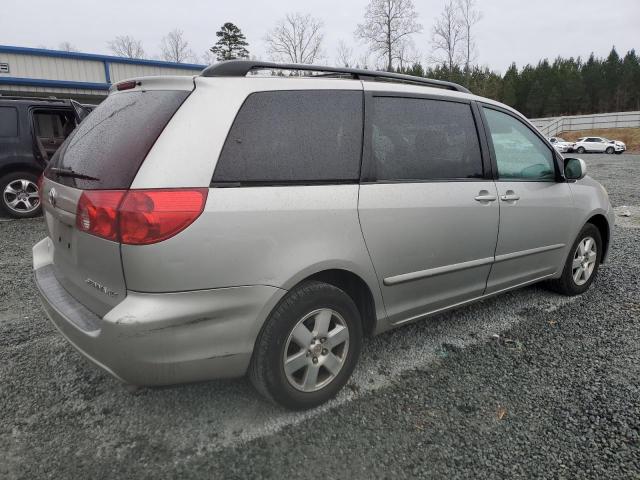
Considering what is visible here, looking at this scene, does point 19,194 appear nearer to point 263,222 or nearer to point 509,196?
point 263,222

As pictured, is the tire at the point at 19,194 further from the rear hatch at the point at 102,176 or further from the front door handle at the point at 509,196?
the front door handle at the point at 509,196

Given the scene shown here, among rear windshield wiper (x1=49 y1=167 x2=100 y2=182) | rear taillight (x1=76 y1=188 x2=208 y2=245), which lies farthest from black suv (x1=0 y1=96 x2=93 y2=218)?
rear taillight (x1=76 y1=188 x2=208 y2=245)

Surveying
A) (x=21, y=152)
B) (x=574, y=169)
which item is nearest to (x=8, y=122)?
(x=21, y=152)

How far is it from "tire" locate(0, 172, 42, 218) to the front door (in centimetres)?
713

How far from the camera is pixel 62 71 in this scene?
753 inches

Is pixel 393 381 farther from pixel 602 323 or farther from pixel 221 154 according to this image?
pixel 602 323

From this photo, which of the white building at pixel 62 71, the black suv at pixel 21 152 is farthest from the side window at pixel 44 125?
the white building at pixel 62 71

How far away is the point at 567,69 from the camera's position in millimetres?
75812

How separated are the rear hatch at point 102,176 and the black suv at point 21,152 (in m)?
5.72

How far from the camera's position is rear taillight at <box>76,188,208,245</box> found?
6.14ft

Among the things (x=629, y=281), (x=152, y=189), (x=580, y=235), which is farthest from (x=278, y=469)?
(x=629, y=281)

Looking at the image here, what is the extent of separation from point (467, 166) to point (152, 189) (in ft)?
6.73

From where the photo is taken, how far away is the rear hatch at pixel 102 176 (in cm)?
198

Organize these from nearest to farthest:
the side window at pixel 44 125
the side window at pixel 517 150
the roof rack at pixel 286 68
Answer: the roof rack at pixel 286 68 < the side window at pixel 517 150 < the side window at pixel 44 125
